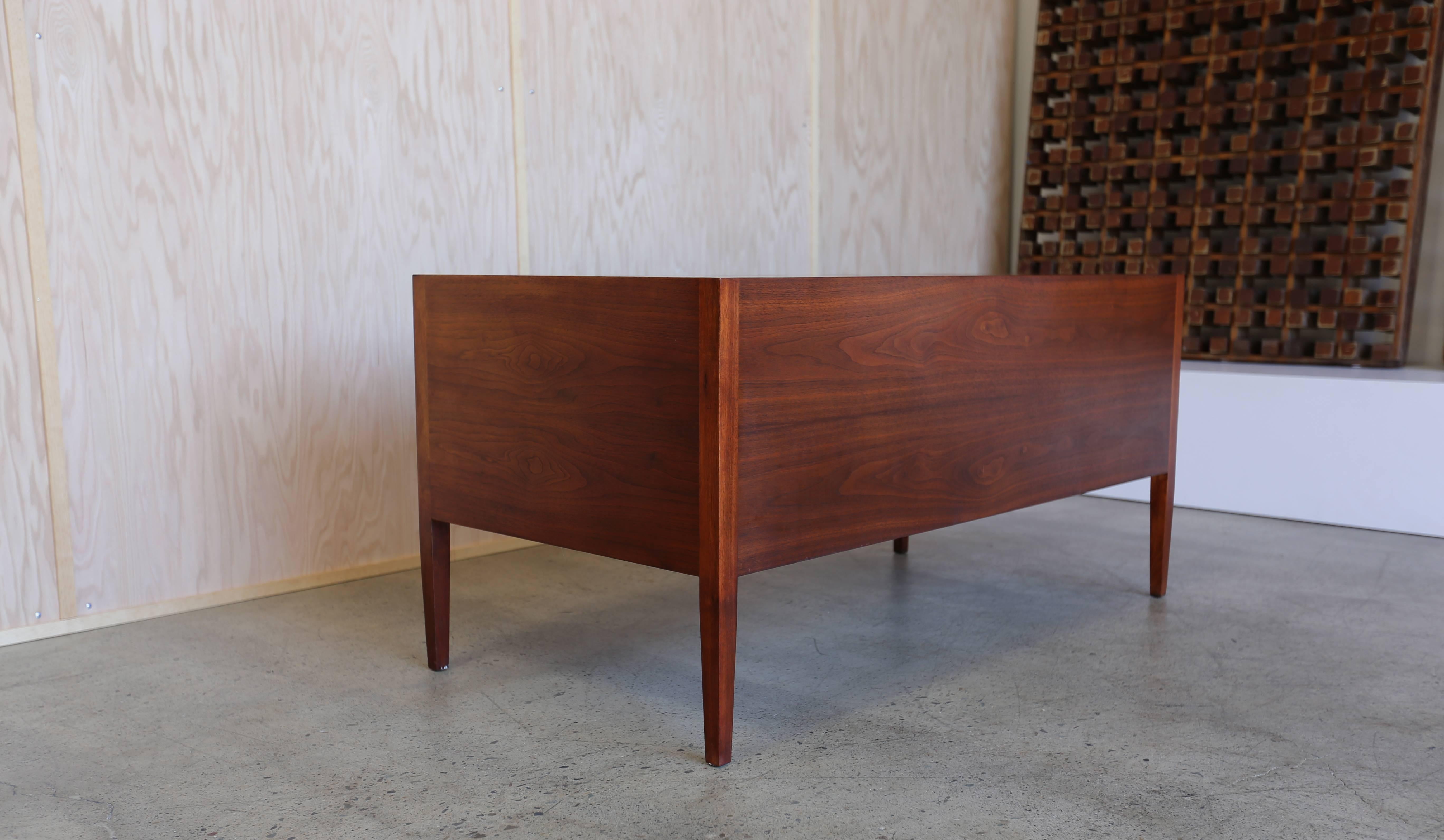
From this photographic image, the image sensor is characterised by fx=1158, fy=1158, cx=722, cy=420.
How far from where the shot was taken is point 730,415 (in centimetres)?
146

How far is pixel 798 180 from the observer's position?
3373 mm

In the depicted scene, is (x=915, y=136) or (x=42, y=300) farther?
(x=915, y=136)

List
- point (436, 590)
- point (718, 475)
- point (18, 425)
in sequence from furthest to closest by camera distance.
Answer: point (18, 425), point (436, 590), point (718, 475)

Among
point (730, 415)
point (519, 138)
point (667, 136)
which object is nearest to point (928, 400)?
point (730, 415)

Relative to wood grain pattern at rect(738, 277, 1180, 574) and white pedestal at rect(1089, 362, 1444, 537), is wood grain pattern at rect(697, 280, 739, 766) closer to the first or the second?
wood grain pattern at rect(738, 277, 1180, 574)

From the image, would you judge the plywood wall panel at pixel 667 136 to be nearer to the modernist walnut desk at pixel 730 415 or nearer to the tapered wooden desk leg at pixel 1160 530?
the modernist walnut desk at pixel 730 415

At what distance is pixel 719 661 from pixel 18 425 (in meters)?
1.39

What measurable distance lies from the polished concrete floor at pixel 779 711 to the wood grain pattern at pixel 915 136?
54.3 inches

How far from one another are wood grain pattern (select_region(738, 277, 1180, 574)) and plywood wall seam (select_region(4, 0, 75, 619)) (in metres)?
1.37

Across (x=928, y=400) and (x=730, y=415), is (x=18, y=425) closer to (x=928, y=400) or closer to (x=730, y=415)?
(x=730, y=415)

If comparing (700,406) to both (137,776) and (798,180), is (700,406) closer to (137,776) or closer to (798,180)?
(137,776)

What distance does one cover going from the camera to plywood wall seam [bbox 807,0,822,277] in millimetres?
3357

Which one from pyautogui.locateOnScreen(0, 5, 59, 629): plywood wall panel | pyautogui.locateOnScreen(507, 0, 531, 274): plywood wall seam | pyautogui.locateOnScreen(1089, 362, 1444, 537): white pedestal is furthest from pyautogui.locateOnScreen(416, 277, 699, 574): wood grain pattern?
pyautogui.locateOnScreen(1089, 362, 1444, 537): white pedestal

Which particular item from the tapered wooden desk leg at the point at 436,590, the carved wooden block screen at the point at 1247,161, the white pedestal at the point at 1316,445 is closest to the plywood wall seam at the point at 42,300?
the tapered wooden desk leg at the point at 436,590
